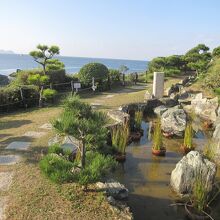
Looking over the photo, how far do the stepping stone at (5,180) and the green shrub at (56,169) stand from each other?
106 cm

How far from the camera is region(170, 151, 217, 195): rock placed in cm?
560

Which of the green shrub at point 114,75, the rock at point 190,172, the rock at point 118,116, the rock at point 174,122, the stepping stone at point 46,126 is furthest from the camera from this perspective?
the green shrub at point 114,75

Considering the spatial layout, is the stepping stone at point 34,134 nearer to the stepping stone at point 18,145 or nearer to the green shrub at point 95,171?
the stepping stone at point 18,145

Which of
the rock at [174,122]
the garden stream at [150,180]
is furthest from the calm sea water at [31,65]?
the garden stream at [150,180]

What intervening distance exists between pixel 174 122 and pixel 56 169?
20.4 feet

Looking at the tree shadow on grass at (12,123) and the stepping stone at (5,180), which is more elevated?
the tree shadow on grass at (12,123)

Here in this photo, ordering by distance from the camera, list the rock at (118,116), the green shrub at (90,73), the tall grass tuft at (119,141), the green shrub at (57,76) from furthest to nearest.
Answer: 1. the green shrub at (90,73)
2. the green shrub at (57,76)
3. the rock at (118,116)
4. the tall grass tuft at (119,141)

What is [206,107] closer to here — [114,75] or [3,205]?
[114,75]

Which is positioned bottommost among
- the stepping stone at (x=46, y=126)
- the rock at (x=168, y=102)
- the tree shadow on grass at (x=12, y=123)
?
the tree shadow on grass at (x=12, y=123)

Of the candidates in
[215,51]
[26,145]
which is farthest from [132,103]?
[215,51]

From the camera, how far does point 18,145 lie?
22.7 feet

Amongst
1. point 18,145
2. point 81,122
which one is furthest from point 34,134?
point 81,122

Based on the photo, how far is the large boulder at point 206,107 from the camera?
11.8 meters

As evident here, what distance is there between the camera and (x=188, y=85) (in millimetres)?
17266
